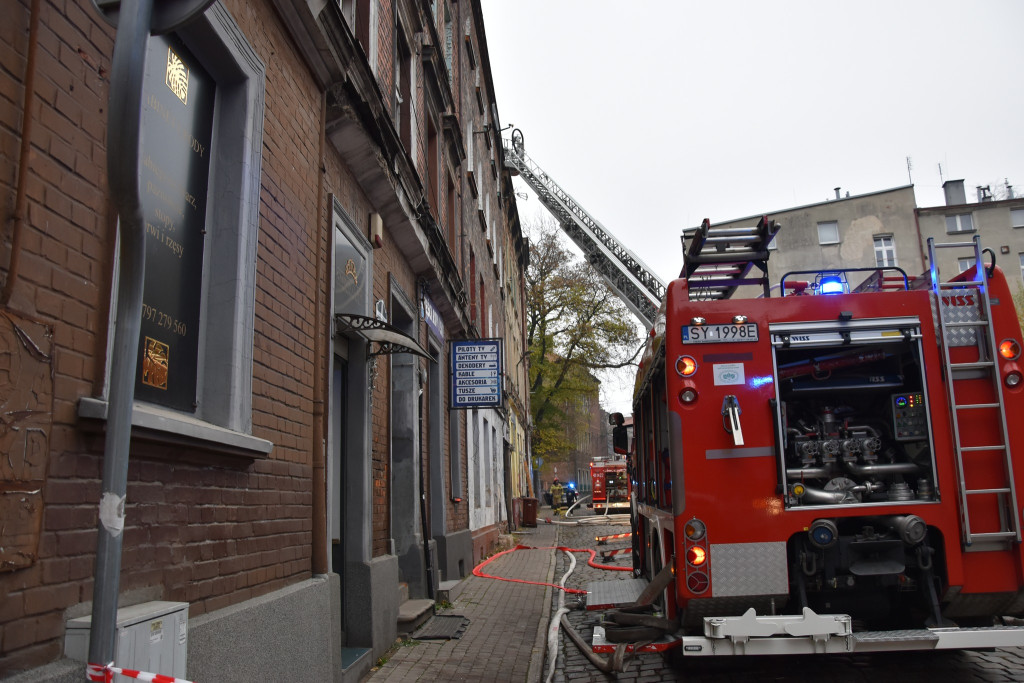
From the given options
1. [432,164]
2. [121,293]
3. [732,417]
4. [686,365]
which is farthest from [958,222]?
[121,293]

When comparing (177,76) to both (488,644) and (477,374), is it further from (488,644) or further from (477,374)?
(477,374)

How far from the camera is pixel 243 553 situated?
4.47 meters

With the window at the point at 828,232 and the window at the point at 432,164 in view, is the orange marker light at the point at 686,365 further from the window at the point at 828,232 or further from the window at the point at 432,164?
the window at the point at 828,232

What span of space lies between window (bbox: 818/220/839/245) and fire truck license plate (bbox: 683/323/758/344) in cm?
3832

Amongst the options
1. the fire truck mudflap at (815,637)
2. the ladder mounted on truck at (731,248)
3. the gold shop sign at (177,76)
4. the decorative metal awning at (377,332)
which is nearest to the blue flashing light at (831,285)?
the ladder mounted on truck at (731,248)

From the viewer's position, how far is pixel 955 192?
49.3 m

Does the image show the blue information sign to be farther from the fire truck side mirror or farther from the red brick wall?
the red brick wall

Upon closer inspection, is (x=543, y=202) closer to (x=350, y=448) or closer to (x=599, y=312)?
(x=599, y=312)

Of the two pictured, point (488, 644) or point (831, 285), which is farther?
point (488, 644)

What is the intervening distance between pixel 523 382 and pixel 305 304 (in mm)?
32300

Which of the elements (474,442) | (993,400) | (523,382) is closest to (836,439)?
(993,400)

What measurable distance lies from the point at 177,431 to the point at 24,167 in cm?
132

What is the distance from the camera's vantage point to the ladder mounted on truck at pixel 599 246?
37812mm

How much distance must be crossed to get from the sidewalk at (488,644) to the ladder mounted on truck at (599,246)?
1019 inches
